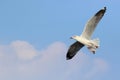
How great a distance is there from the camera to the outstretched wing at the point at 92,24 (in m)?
43.5

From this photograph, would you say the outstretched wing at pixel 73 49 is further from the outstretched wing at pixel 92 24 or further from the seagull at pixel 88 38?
the outstretched wing at pixel 92 24

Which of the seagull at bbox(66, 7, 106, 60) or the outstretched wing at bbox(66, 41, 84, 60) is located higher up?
the outstretched wing at bbox(66, 41, 84, 60)

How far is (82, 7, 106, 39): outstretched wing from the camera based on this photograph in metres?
43.5

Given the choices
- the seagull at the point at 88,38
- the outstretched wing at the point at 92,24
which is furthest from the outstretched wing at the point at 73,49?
the outstretched wing at the point at 92,24

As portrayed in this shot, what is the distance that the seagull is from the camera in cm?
4369

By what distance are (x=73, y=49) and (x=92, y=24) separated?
3.29 meters

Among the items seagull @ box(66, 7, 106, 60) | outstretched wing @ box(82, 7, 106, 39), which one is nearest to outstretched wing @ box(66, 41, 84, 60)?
seagull @ box(66, 7, 106, 60)

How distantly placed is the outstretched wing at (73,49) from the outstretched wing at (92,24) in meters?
1.52

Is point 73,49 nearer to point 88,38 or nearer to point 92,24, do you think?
point 88,38

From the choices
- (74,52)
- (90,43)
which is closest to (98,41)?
(90,43)

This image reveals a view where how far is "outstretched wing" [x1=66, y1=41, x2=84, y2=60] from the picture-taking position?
46.4 metres

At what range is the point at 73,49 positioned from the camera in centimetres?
4681

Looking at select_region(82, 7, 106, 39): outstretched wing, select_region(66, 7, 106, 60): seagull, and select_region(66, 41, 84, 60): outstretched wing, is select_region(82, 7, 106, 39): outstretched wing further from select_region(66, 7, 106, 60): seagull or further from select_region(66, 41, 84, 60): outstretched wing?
select_region(66, 41, 84, 60): outstretched wing

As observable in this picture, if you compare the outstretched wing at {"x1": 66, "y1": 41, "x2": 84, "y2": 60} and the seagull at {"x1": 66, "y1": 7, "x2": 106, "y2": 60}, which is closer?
the seagull at {"x1": 66, "y1": 7, "x2": 106, "y2": 60}
